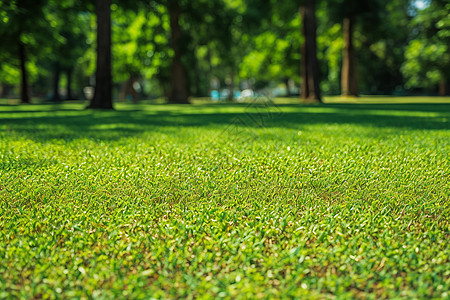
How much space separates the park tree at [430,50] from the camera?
95.7 ft

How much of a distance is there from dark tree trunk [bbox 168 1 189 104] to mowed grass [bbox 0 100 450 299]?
23.0 m

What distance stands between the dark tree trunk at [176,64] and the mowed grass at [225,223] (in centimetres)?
2297

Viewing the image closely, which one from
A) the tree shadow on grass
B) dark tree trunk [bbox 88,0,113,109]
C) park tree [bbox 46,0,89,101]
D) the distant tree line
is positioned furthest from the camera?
park tree [bbox 46,0,89,101]

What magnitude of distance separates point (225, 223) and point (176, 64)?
2671cm

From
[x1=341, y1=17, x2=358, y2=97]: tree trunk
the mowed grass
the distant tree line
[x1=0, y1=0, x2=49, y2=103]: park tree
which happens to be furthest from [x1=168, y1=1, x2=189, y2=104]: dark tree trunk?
the mowed grass

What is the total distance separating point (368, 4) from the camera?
31.7 meters

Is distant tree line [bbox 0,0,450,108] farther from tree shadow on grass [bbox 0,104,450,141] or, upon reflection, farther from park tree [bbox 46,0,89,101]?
tree shadow on grass [bbox 0,104,450,141]

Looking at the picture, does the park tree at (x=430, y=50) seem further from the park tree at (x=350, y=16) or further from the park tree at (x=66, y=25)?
the park tree at (x=66, y=25)

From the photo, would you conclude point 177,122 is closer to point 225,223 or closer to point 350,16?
point 225,223

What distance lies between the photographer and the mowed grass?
247 centimetres

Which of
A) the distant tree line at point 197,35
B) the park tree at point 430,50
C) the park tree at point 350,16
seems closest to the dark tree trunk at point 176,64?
the distant tree line at point 197,35

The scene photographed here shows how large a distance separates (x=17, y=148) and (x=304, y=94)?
26.1 meters

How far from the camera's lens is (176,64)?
95.3ft

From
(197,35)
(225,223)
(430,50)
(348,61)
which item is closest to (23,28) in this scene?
(197,35)
